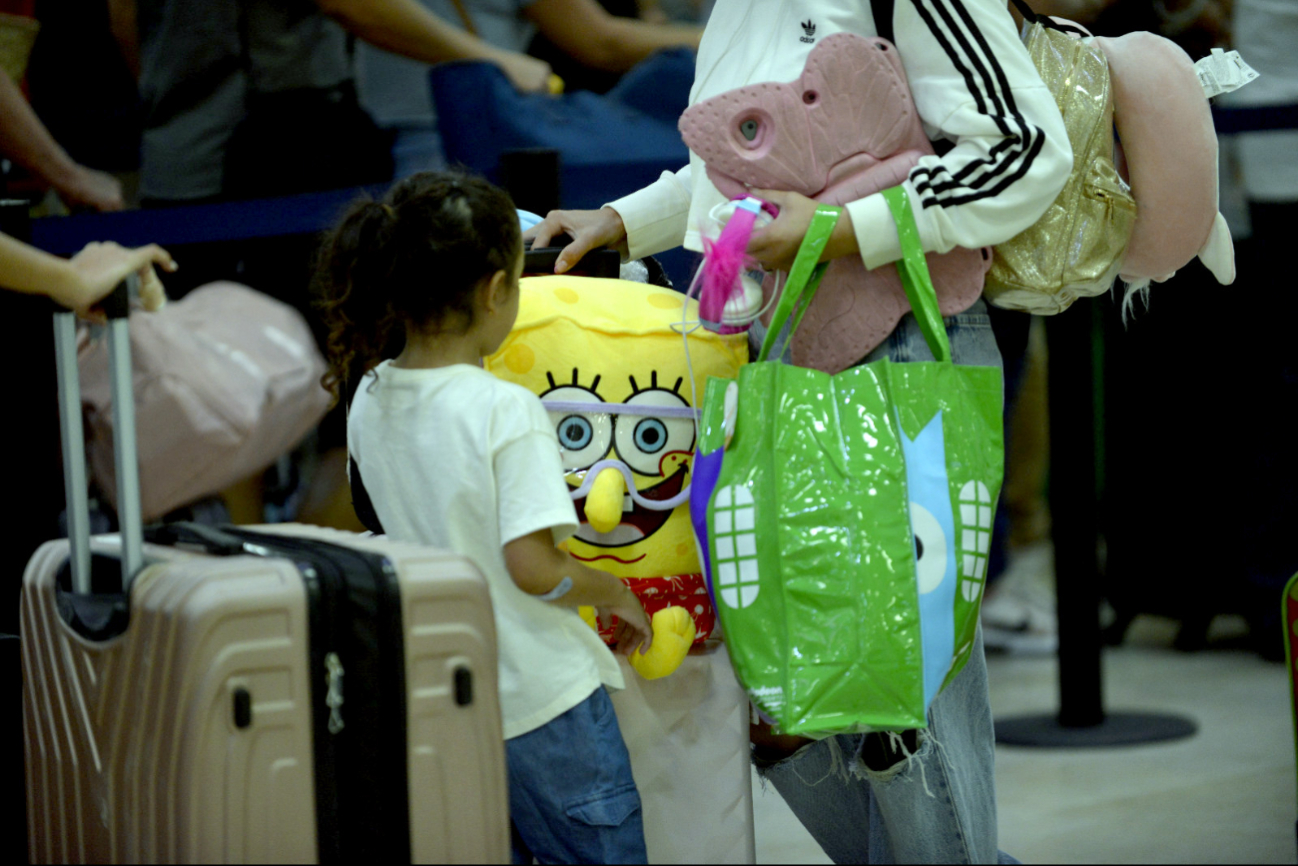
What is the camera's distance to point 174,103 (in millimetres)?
3367

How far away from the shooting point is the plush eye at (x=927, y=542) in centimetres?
159

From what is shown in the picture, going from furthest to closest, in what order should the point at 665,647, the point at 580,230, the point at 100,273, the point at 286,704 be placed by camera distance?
the point at 580,230 → the point at 665,647 → the point at 100,273 → the point at 286,704

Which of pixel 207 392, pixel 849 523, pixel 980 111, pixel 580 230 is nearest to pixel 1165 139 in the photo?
pixel 980 111

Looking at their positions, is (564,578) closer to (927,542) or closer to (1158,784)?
(927,542)

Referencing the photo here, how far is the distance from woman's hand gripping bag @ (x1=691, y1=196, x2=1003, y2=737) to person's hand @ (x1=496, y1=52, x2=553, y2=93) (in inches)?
70.4

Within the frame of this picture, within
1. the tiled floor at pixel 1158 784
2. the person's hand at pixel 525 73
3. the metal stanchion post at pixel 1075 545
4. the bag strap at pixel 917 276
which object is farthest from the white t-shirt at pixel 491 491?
the metal stanchion post at pixel 1075 545

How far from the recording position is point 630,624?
1.72 meters

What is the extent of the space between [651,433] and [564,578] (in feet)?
1.03

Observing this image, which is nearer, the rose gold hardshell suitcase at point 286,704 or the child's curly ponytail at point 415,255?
the rose gold hardshell suitcase at point 286,704

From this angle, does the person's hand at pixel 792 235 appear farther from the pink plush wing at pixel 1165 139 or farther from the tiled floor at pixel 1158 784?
the tiled floor at pixel 1158 784

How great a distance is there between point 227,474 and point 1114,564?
2725 millimetres

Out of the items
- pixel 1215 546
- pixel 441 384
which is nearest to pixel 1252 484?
pixel 1215 546

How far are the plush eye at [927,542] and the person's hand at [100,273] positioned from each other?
2.73 feet

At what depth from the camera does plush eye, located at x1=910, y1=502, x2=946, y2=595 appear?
1.59 metres
